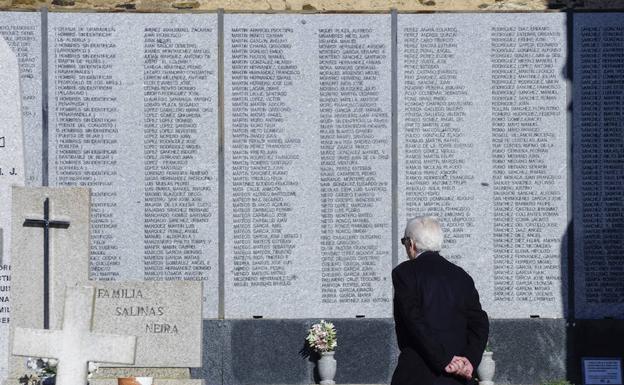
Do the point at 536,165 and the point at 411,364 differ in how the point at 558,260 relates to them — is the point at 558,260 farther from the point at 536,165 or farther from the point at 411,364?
the point at 411,364

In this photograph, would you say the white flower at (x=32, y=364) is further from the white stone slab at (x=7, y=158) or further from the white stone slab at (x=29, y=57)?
the white stone slab at (x=29, y=57)

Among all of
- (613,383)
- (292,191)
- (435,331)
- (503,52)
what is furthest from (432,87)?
(435,331)

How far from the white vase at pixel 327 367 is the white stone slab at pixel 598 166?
2.46 metres

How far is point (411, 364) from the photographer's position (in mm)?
8359

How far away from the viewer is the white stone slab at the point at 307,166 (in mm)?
14359

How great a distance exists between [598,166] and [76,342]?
22.3 ft

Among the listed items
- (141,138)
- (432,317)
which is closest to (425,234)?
(432,317)

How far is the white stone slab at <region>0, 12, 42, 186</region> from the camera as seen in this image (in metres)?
14.3

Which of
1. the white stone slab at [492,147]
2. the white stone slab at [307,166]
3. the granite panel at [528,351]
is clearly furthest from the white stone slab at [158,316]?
the granite panel at [528,351]

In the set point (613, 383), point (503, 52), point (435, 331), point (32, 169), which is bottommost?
point (613, 383)

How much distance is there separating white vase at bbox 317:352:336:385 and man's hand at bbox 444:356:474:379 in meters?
5.69

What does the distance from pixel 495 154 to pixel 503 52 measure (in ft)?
3.33

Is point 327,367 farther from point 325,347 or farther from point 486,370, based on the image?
point 486,370

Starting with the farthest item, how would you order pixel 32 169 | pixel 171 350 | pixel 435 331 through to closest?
1. pixel 32 169
2. pixel 171 350
3. pixel 435 331
